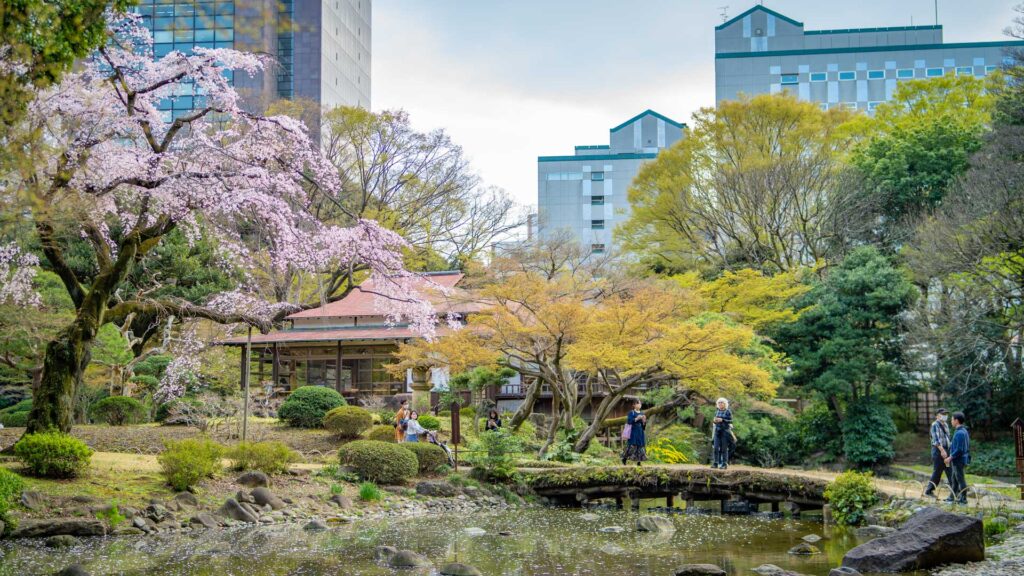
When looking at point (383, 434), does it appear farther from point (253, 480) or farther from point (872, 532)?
point (872, 532)

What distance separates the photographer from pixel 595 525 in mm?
15008

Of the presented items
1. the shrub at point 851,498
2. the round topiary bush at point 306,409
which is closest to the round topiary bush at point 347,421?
the round topiary bush at point 306,409

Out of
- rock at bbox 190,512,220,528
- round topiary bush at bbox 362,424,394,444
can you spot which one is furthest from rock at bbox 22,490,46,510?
round topiary bush at bbox 362,424,394,444

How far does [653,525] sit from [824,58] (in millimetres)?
50570

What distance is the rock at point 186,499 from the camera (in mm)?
13859

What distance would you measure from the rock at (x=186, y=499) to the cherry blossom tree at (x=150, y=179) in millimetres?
2372

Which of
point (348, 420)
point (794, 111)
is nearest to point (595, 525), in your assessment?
point (348, 420)

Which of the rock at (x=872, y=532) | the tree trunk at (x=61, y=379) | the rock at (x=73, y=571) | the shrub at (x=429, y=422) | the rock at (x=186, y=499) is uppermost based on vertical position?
the tree trunk at (x=61, y=379)

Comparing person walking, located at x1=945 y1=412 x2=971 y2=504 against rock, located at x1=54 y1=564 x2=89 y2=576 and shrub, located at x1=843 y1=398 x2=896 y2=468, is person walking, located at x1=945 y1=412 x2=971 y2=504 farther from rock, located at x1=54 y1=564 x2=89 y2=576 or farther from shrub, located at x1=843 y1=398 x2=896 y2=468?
shrub, located at x1=843 y1=398 x2=896 y2=468

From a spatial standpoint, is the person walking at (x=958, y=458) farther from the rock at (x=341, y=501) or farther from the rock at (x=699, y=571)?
the rock at (x=341, y=501)

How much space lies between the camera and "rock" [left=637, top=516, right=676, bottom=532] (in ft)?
46.6

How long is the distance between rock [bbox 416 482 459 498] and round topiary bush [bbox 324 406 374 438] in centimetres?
468

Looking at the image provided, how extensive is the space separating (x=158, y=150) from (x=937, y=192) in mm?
25651

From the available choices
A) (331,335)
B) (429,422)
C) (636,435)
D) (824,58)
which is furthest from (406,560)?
(824,58)
